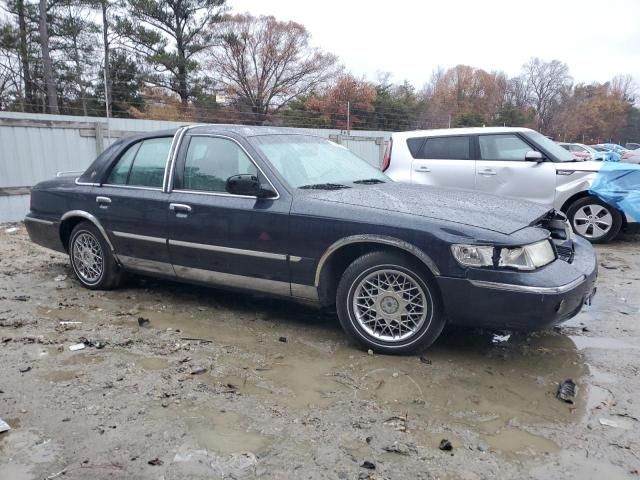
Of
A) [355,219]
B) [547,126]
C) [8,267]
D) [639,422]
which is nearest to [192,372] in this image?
[355,219]

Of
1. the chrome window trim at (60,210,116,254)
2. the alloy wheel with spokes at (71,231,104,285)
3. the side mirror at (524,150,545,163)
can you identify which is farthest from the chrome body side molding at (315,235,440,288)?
the side mirror at (524,150,545,163)

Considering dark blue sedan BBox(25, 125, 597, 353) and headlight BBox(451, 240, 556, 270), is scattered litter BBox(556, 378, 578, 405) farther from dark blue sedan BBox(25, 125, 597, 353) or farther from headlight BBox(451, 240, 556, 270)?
headlight BBox(451, 240, 556, 270)

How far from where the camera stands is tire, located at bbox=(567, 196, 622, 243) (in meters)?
7.38

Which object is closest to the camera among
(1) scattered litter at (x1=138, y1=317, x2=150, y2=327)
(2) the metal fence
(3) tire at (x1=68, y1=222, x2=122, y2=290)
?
(1) scattered litter at (x1=138, y1=317, x2=150, y2=327)

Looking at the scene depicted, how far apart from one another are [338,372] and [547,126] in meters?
57.7

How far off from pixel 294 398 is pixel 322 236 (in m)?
1.17

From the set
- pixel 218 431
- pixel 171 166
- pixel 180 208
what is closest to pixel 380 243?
pixel 218 431

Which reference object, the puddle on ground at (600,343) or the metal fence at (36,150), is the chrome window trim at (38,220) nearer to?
the metal fence at (36,150)

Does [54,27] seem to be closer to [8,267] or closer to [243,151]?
[8,267]

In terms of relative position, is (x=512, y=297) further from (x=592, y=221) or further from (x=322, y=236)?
(x=592, y=221)

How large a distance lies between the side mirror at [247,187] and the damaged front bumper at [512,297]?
1469mm

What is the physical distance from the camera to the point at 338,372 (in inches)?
135

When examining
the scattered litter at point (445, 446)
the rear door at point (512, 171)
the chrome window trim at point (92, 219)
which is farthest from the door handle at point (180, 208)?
the rear door at point (512, 171)

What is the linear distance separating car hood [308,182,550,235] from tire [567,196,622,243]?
382cm
